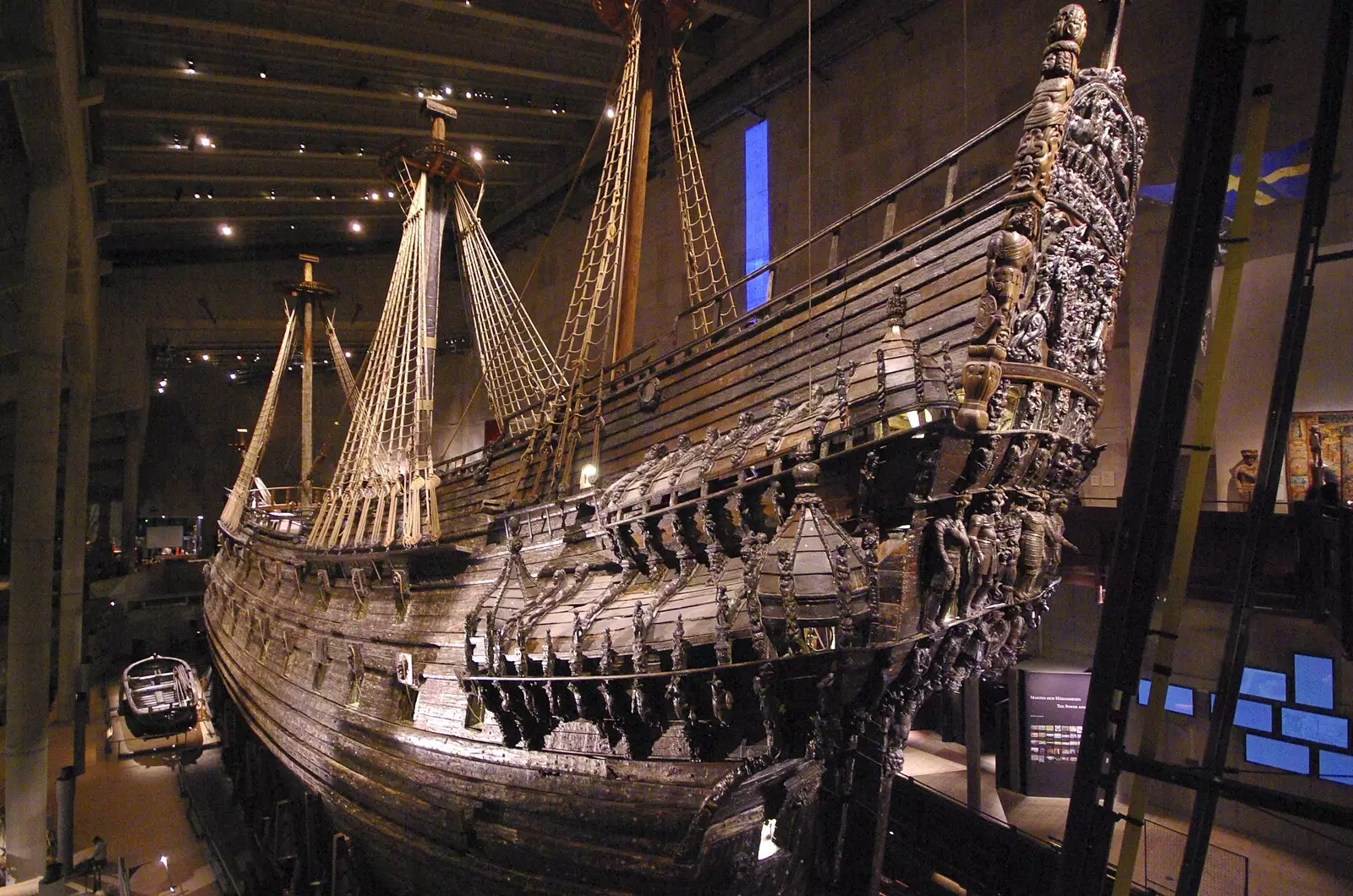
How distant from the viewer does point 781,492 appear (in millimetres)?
3311

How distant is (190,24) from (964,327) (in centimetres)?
933

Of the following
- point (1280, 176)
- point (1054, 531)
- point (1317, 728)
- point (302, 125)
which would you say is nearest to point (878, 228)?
point (1280, 176)

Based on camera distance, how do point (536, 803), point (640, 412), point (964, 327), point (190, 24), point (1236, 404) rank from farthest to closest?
1. point (190, 24)
2. point (640, 412)
3. point (1236, 404)
4. point (536, 803)
5. point (964, 327)

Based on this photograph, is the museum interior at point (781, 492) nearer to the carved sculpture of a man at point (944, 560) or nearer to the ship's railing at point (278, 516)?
the carved sculpture of a man at point (944, 560)

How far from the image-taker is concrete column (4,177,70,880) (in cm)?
665

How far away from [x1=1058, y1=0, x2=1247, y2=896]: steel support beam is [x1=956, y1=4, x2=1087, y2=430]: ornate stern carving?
1474 mm

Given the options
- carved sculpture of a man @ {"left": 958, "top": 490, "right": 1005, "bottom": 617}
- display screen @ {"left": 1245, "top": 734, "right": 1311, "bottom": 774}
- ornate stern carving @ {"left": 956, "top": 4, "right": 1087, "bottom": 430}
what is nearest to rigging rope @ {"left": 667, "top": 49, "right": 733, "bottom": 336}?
ornate stern carving @ {"left": 956, "top": 4, "right": 1087, "bottom": 430}

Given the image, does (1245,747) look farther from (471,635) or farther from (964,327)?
(471,635)

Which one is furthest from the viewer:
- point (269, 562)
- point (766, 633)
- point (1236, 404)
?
point (269, 562)

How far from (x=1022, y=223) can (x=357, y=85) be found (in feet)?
32.7

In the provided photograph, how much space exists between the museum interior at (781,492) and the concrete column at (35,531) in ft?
0.14

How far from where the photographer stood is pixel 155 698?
920cm

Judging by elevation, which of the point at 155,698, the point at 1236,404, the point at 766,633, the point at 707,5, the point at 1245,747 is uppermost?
the point at 707,5

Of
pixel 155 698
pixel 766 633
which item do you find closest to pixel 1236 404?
pixel 766 633
